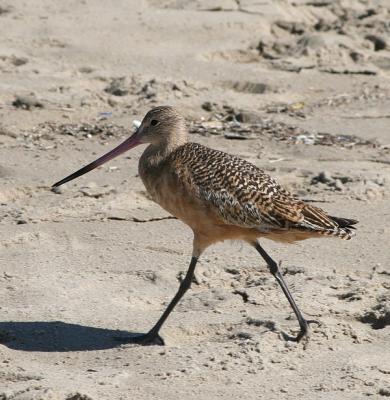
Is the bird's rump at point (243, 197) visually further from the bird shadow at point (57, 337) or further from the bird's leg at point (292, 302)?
the bird shadow at point (57, 337)

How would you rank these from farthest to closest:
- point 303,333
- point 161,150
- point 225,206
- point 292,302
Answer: point 161,150
point 292,302
point 303,333
point 225,206

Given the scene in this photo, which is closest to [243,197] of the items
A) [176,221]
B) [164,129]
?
[164,129]

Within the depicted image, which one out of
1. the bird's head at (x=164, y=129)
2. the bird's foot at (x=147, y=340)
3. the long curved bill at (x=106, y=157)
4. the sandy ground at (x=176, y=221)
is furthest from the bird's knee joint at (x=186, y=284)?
the long curved bill at (x=106, y=157)

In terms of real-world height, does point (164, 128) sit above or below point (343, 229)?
above

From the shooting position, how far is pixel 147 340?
6.92m

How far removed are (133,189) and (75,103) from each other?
2.26 m

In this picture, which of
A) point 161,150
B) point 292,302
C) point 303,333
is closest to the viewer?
point 303,333

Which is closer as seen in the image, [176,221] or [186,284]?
[186,284]

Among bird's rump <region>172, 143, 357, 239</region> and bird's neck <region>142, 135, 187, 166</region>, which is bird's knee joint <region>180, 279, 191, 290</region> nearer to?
bird's rump <region>172, 143, 357, 239</region>

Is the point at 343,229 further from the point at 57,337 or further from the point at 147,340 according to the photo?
the point at 57,337

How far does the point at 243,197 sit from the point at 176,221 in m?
2.08

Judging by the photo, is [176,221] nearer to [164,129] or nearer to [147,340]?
[164,129]

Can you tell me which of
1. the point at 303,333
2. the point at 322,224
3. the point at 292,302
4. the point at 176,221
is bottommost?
the point at 176,221

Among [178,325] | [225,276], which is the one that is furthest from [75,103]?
[178,325]
